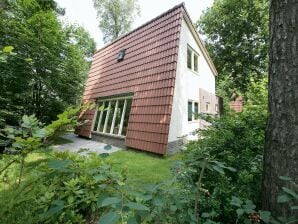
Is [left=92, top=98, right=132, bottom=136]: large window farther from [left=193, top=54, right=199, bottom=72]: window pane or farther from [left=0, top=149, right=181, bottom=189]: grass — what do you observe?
[left=193, top=54, right=199, bottom=72]: window pane

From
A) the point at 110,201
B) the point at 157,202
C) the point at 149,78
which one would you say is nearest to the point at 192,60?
the point at 149,78

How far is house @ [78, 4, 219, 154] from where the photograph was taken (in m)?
7.75

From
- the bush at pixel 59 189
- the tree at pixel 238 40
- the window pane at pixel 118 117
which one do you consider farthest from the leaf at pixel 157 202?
the tree at pixel 238 40

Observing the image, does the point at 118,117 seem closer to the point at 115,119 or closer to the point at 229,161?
the point at 115,119

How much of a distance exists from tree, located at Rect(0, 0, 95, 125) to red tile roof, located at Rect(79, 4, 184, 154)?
8.50 ft

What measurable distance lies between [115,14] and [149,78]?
2202 cm

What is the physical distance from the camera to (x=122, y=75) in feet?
34.5

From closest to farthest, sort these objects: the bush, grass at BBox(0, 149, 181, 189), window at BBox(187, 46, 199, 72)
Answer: the bush → grass at BBox(0, 149, 181, 189) → window at BBox(187, 46, 199, 72)

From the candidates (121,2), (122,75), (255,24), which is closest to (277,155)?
(122,75)

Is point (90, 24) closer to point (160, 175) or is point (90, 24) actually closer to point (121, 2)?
point (121, 2)

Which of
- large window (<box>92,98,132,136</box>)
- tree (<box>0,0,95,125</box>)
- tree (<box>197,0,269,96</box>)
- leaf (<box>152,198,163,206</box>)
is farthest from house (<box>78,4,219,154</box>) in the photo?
tree (<box>197,0,269,96</box>)

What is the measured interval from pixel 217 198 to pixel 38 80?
1180cm

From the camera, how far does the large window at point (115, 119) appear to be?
955 centimetres

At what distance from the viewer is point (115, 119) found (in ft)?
33.4
